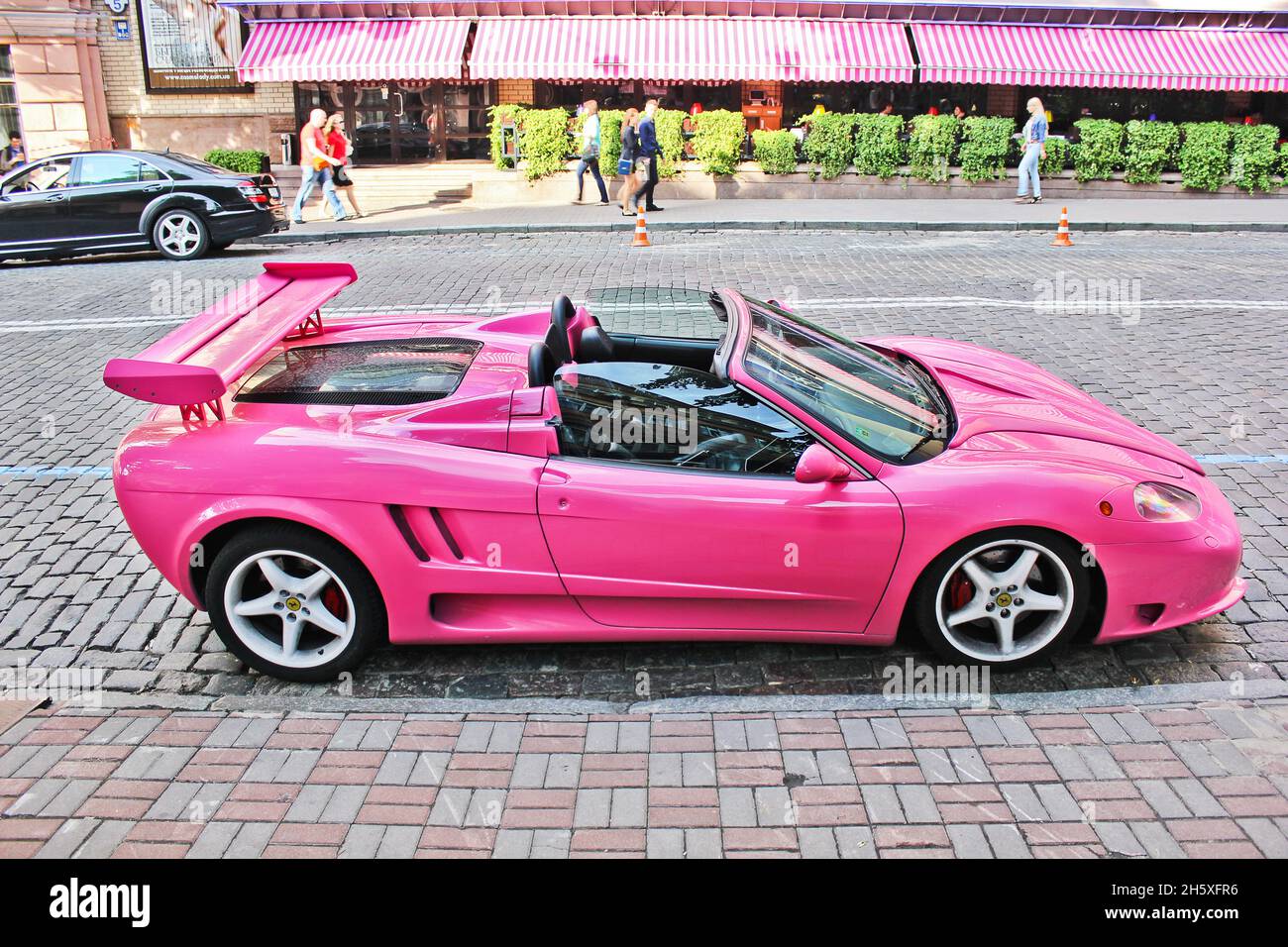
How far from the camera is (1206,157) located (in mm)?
19969

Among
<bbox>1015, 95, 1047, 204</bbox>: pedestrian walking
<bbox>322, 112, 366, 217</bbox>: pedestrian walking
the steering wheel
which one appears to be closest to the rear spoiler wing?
the steering wheel

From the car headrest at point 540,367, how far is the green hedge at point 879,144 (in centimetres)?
1734

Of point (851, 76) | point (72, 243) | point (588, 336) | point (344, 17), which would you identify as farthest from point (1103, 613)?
point (344, 17)

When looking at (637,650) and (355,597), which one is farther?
(637,650)

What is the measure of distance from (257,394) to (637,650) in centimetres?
185

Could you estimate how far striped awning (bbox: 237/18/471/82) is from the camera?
2177cm

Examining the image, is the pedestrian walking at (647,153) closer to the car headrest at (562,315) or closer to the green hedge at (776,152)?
the green hedge at (776,152)

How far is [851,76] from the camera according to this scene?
72.0 feet

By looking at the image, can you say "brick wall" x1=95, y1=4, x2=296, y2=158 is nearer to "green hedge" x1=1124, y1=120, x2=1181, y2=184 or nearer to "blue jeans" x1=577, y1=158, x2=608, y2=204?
"blue jeans" x1=577, y1=158, x2=608, y2=204

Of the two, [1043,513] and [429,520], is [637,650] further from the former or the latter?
[1043,513]

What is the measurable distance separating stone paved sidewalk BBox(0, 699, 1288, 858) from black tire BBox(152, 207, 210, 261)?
1182 cm

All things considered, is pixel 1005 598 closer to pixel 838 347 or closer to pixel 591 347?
pixel 838 347

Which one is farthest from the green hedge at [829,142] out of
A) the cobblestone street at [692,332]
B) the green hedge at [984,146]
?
the cobblestone street at [692,332]

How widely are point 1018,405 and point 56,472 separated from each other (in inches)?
211
